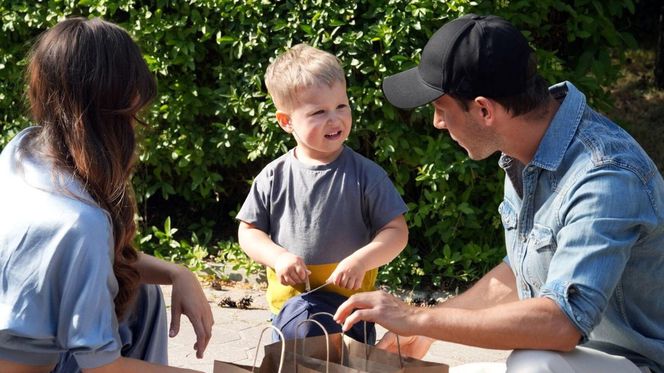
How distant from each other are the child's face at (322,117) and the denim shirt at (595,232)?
0.96 metres

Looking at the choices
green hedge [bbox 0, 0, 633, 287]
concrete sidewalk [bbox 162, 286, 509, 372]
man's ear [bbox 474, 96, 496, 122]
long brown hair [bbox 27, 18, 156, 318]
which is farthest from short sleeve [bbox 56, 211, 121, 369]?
green hedge [bbox 0, 0, 633, 287]

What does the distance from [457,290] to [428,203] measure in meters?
0.48

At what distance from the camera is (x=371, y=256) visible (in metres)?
3.63

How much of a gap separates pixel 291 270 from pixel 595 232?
127 cm

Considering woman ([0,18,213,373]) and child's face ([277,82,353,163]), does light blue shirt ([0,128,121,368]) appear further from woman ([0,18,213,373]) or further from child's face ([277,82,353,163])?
child's face ([277,82,353,163])

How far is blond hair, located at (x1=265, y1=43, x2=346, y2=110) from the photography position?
3.84 meters

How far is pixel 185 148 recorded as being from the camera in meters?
5.83

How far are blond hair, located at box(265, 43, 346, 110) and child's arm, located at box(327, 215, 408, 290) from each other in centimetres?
59

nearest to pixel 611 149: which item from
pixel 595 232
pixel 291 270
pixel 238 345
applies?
pixel 595 232

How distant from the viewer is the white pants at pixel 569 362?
262 cm

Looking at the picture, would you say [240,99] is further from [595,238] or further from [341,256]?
[595,238]

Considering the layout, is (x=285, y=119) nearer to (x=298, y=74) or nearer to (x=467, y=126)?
(x=298, y=74)

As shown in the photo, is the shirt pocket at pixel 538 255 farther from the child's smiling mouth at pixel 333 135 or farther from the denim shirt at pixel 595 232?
the child's smiling mouth at pixel 333 135

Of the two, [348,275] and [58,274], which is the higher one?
[58,274]
